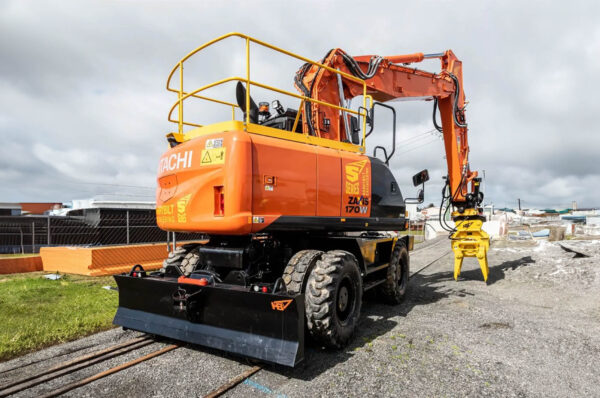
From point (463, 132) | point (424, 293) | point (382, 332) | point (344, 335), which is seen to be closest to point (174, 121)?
point (344, 335)

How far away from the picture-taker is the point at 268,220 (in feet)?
15.5

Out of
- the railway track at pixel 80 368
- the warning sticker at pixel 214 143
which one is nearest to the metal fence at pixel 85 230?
the railway track at pixel 80 368

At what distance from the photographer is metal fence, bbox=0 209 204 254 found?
552 inches

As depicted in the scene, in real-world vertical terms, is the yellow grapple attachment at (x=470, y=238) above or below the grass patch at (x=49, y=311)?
above

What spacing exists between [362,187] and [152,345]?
3.72 meters

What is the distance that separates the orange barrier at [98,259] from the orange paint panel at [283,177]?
726 centimetres

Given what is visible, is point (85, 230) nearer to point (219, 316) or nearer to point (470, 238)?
point (219, 316)

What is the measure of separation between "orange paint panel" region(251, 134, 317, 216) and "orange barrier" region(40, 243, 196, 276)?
7.26 meters

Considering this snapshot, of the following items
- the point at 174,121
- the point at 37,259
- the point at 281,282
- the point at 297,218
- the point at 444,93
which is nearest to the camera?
the point at 281,282

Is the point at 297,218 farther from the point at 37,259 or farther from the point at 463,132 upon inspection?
the point at 37,259

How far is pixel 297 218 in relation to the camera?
16.6 feet

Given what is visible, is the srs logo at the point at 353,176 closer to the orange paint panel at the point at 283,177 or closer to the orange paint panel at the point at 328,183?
the orange paint panel at the point at 328,183

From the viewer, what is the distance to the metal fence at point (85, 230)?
14.0 m

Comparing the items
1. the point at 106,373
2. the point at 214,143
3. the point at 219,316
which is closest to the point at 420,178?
the point at 214,143
